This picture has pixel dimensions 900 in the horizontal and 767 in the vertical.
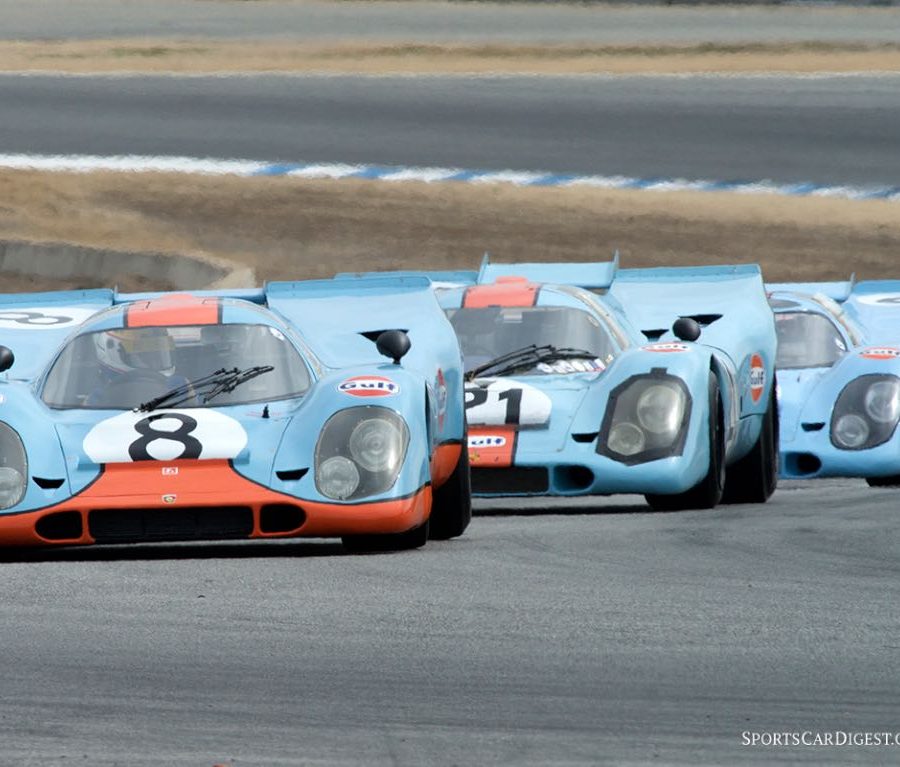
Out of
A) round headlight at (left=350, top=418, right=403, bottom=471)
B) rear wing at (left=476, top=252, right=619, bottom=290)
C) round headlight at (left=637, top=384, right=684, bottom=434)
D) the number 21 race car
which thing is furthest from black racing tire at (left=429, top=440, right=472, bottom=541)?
rear wing at (left=476, top=252, right=619, bottom=290)

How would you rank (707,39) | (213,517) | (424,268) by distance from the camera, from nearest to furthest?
(213,517) → (424,268) → (707,39)

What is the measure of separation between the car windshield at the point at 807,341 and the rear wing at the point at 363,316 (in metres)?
3.74

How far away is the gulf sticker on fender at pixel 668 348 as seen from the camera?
34.5 feet

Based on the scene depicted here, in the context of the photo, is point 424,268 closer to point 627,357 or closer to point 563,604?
point 627,357

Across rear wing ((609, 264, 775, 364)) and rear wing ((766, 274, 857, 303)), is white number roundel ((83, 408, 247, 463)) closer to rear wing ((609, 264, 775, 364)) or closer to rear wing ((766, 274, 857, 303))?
rear wing ((609, 264, 775, 364))

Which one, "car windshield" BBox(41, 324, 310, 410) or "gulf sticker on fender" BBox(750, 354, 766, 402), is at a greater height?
"car windshield" BBox(41, 324, 310, 410)

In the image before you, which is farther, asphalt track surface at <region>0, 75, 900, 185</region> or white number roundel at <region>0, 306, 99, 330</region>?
asphalt track surface at <region>0, 75, 900, 185</region>

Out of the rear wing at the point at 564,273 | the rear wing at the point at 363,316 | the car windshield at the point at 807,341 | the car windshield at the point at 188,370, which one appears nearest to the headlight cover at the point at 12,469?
the car windshield at the point at 188,370

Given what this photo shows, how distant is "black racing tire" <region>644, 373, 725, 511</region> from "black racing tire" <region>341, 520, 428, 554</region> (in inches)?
84.6

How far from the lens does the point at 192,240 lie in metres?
21.7

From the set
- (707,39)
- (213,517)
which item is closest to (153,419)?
(213,517)

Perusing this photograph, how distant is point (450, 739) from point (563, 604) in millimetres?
1961

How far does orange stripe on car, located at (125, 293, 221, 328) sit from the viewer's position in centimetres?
910

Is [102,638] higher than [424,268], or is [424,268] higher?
[102,638]
